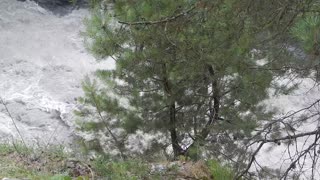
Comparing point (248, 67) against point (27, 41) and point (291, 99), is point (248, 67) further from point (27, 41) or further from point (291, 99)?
point (27, 41)

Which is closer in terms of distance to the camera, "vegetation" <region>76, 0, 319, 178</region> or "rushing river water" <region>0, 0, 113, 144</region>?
"vegetation" <region>76, 0, 319, 178</region>

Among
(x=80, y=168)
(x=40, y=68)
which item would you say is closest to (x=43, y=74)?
(x=40, y=68)

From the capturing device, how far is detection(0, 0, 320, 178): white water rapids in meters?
7.96

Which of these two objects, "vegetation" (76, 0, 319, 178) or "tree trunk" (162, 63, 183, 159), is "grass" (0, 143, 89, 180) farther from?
"tree trunk" (162, 63, 183, 159)

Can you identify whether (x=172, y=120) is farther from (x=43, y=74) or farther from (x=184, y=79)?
(x=43, y=74)

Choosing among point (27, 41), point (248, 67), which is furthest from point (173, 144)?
point (27, 41)

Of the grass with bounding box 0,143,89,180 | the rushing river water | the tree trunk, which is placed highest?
the rushing river water

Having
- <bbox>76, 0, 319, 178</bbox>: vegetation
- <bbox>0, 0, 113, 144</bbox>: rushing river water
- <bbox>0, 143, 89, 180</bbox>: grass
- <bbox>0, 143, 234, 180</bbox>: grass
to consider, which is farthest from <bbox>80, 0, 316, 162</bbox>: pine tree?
<bbox>0, 0, 113, 144</bbox>: rushing river water

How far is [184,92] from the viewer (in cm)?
584

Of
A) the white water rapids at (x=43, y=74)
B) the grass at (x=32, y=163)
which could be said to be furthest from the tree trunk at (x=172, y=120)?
the grass at (x=32, y=163)

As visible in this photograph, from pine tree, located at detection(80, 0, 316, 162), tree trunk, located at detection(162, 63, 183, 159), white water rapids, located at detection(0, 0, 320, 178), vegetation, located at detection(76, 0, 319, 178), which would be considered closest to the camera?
vegetation, located at detection(76, 0, 319, 178)

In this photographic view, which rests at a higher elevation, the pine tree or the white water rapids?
the white water rapids

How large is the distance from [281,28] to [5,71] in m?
6.42

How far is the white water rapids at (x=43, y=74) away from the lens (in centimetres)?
796
